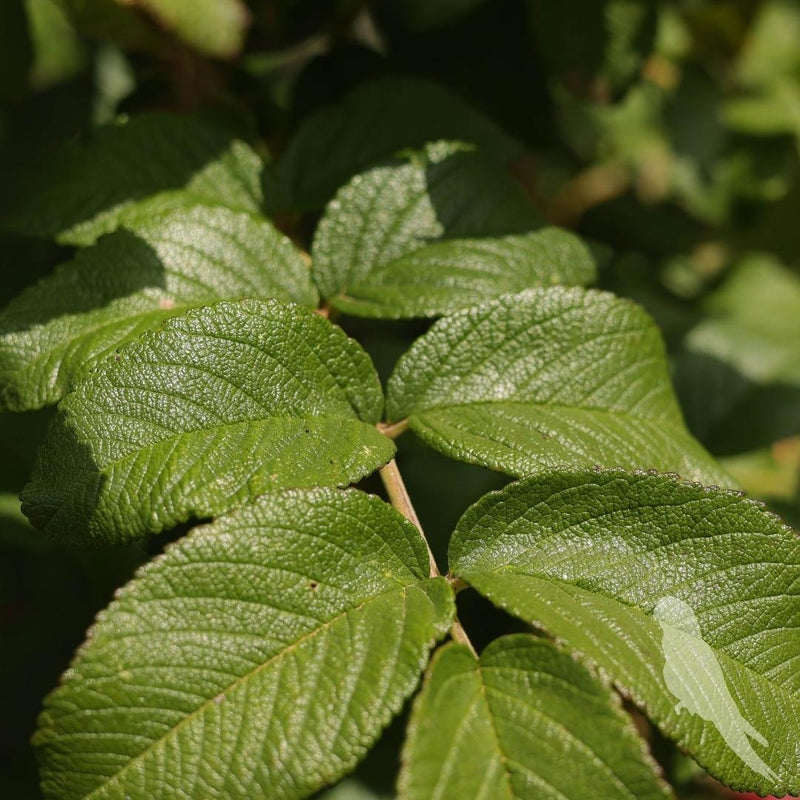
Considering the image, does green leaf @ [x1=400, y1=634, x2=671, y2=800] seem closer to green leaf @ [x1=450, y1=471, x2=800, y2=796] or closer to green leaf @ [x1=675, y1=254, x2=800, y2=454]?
green leaf @ [x1=450, y1=471, x2=800, y2=796]

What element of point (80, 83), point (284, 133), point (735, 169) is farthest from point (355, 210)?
point (735, 169)

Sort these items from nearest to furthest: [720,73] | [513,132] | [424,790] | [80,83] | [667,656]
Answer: [424,790] → [667,656] → [513,132] → [80,83] → [720,73]

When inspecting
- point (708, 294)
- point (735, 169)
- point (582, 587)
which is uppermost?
point (582, 587)

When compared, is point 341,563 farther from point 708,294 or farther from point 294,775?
point 708,294

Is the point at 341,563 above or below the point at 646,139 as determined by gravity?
above

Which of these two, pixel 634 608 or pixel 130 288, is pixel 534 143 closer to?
pixel 130 288

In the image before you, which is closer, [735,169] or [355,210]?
[355,210]

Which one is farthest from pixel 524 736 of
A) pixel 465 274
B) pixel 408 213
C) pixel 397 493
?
pixel 408 213
